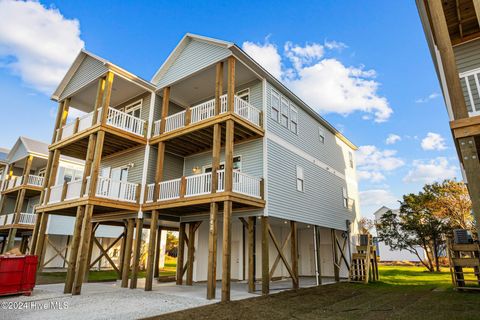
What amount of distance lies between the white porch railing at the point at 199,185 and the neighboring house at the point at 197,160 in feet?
0.15

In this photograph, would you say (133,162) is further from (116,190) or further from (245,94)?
(245,94)

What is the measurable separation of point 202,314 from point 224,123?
7573mm

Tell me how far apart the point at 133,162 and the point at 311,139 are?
10.8m

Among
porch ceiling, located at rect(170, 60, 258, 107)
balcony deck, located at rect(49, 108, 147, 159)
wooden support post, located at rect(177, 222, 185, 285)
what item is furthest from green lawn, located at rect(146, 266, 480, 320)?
porch ceiling, located at rect(170, 60, 258, 107)

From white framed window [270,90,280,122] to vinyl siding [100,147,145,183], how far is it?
24.1 feet

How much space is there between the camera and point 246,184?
12.7 m

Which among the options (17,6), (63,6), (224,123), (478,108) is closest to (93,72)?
(63,6)

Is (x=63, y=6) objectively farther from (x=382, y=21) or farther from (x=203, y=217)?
(x=382, y=21)

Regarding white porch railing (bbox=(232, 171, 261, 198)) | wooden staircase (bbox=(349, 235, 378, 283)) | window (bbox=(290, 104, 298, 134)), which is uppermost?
window (bbox=(290, 104, 298, 134))

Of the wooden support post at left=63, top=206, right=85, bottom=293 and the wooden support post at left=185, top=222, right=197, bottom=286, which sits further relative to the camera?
the wooden support post at left=185, top=222, right=197, bottom=286

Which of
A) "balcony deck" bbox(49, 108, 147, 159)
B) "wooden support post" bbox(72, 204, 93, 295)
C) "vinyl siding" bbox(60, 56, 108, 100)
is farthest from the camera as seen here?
"vinyl siding" bbox(60, 56, 108, 100)

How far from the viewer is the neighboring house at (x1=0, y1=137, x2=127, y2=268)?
24844 mm

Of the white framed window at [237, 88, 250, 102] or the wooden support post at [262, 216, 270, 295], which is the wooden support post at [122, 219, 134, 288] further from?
the white framed window at [237, 88, 250, 102]


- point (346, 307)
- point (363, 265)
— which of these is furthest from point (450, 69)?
point (363, 265)
